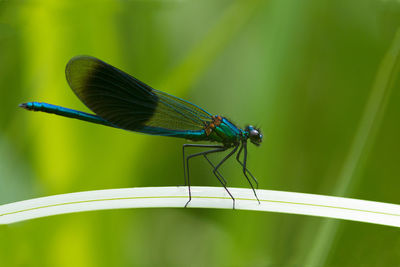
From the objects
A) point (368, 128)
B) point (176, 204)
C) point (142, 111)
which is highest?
point (368, 128)

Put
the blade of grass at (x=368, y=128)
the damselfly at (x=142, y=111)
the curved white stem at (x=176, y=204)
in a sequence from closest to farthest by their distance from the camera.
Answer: the curved white stem at (x=176, y=204) < the blade of grass at (x=368, y=128) < the damselfly at (x=142, y=111)

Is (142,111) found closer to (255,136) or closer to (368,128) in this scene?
(255,136)

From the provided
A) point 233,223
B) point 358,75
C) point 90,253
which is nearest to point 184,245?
point 233,223

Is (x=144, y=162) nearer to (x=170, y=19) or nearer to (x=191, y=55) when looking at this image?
(x=191, y=55)

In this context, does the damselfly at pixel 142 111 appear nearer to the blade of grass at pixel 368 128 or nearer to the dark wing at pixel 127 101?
the dark wing at pixel 127 101

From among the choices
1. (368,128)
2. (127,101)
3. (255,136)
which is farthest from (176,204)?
(368,128)

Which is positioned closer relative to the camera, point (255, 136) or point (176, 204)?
point (176, 204)

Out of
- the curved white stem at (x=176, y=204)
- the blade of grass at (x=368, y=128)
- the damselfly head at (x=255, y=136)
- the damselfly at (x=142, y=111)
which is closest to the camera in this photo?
the curved white stem at (x=176, y=204)

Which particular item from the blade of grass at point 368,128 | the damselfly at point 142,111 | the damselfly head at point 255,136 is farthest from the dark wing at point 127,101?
the blade of grass at point 368,128
